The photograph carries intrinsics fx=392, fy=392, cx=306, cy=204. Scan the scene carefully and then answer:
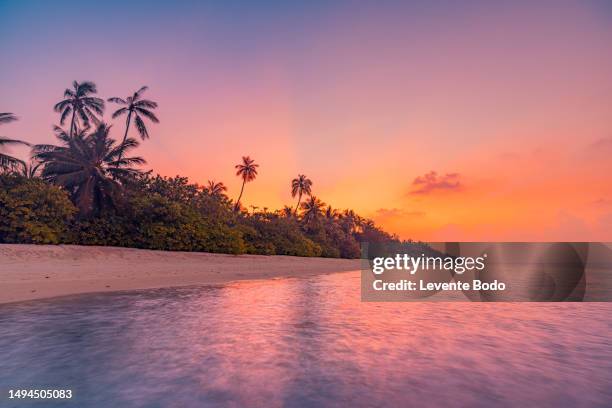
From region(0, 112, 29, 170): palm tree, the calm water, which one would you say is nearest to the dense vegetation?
region(0, 112, 29, 170): palm tree

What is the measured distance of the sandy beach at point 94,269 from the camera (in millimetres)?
17141

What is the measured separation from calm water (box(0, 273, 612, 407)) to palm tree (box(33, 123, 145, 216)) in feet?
59.3

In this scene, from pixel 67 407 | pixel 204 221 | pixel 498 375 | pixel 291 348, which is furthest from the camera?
pixel 204 221

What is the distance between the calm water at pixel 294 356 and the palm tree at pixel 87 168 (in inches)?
712

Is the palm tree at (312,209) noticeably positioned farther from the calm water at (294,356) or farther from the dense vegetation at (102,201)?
the calm water at (294,356)

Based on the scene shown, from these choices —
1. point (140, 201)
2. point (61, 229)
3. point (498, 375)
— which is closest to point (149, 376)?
point (498, 375)

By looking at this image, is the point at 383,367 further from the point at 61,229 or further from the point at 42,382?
the point at 61,229

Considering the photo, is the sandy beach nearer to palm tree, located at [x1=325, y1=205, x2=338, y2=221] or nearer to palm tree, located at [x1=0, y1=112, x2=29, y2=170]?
palm tree, located at [x1=0, y1=112, x2=29, y2=170]

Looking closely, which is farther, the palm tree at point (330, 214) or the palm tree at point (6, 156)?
the palm tree at point (330, 214)

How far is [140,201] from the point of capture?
3162cm

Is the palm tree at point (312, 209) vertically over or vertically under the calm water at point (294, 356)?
over

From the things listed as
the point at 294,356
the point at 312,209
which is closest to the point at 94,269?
the point at 294,356

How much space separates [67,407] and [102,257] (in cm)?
2290

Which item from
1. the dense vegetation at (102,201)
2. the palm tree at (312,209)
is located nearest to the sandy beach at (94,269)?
the dense vegetation at (102,201)
